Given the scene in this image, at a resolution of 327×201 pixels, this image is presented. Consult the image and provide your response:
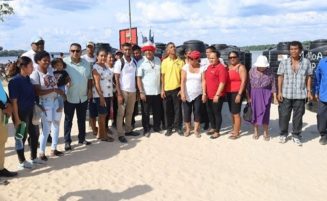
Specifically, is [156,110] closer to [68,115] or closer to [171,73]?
[171,73]

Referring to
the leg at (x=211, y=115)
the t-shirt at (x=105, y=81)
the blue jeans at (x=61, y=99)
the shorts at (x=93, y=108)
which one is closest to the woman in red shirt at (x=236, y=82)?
the leg at (x=211, y=115)

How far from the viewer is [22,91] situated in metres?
5.05

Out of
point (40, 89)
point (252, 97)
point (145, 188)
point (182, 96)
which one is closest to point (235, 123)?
point (252, 97)

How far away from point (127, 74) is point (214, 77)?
5.04 feet

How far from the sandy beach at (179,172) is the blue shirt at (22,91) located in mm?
927

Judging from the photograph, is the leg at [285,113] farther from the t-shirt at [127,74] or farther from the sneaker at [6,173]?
the sneaker at [6,173]

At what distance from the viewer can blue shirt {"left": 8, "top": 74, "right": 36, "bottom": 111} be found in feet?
16.2

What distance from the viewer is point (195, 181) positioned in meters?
5.07

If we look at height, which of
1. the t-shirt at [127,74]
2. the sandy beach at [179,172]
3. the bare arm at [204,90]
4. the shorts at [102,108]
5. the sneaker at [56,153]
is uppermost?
the t-shirt at [127,74]

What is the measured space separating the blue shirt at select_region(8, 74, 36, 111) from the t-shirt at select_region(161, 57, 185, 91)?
2.63 metres

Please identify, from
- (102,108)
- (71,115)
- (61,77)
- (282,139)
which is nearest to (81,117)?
(71,115)

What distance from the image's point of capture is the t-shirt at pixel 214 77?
683 centimetres

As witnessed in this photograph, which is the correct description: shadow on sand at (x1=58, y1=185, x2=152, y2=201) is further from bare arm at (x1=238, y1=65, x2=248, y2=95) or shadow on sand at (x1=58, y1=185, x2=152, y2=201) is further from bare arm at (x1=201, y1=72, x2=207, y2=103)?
bare arm at (x1=238, y1=65, x2=248, y2=95)

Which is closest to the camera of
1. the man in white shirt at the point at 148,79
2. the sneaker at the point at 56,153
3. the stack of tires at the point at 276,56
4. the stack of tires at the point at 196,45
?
the sneaker at the point at 56,153
